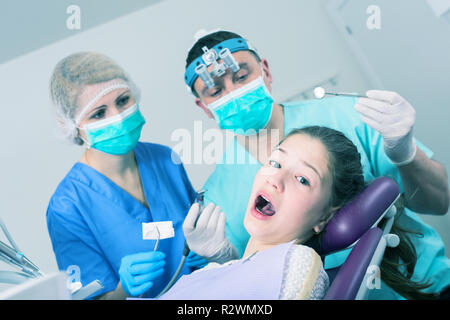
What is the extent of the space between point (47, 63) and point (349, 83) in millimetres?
1283

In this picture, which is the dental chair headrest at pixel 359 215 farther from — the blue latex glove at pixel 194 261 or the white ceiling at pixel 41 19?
the white ceiling at pixel 41 19

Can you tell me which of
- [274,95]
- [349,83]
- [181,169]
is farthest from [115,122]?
[349,83]

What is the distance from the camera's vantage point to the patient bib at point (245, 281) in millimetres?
855

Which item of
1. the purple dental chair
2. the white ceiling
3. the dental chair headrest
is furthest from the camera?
the white ceiling

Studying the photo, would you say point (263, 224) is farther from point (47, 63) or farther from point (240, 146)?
point (47, 63)

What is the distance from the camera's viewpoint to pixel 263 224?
104cm

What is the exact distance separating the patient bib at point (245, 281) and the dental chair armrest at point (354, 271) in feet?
0.41

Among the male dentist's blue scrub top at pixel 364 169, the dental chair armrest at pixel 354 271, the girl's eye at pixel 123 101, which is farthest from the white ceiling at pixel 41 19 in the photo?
the dental chair armrest at pixel 354 271

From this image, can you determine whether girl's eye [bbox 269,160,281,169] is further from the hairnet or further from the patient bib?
the hairnet

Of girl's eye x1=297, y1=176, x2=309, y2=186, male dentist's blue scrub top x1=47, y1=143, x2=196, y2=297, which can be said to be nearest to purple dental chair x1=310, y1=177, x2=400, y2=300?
girl's eye x1=297, y1=176, x2=309, y2=186

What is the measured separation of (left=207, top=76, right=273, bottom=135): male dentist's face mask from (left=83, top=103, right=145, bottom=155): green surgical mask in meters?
0.28

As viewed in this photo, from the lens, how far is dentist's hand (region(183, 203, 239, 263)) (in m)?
1.17

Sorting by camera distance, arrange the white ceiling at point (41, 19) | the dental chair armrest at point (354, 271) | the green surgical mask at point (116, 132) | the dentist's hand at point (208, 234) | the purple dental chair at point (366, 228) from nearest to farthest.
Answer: the dental chair armrest at point (354, 271) < the purple dental chair at point (366, 228) < the dentist's hand at point (208, 234) < the green surgical mask at point (116, 132) < the white ceiling at point (41, 19)
